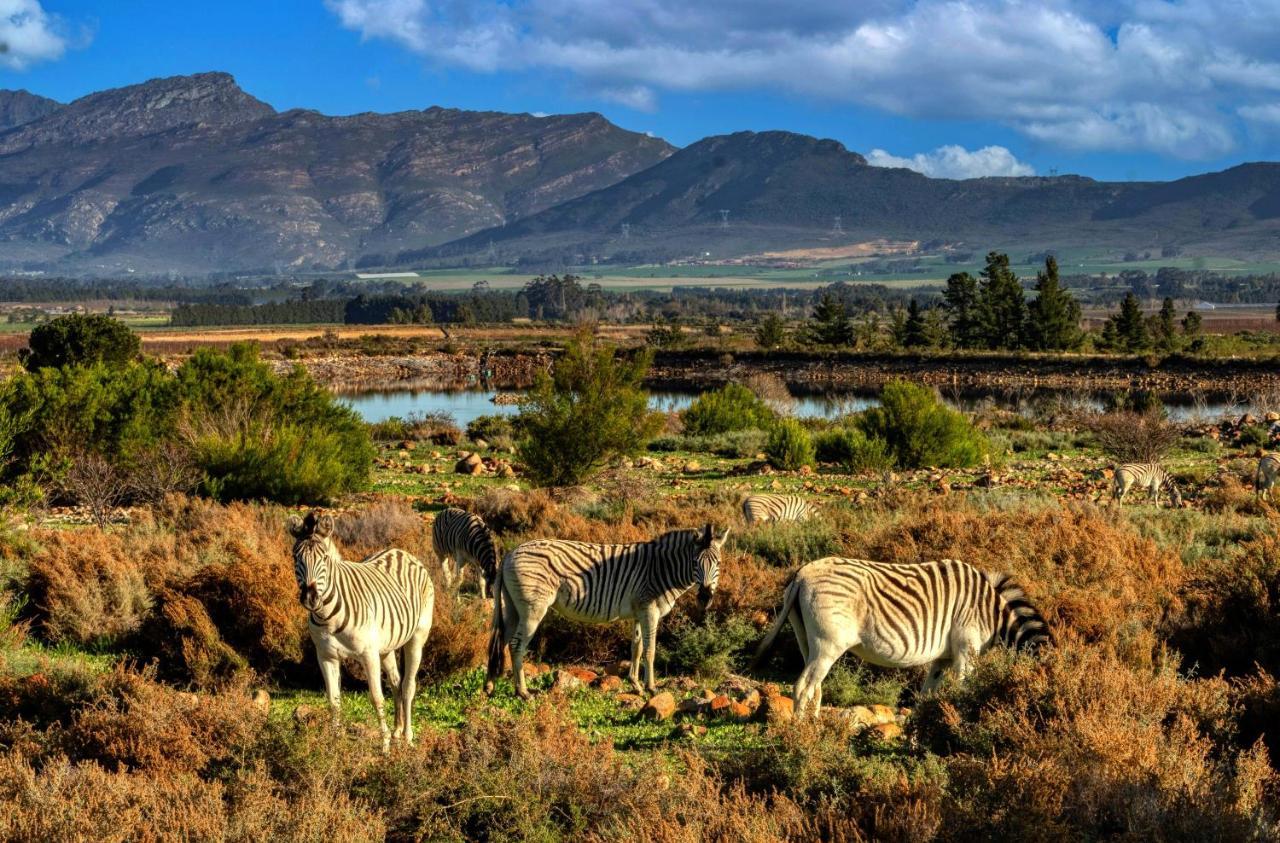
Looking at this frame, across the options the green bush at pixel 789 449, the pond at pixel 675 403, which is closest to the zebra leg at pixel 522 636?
the green bush at pixel 789 449

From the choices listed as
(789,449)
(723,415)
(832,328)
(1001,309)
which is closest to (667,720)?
(789,449)

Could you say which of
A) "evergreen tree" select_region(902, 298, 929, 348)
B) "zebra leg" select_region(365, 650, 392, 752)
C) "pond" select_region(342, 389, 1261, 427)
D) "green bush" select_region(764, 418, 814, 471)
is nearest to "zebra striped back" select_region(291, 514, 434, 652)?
"zebra leg" select_region(365, 650, 392, 752)

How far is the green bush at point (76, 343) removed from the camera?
3262cm

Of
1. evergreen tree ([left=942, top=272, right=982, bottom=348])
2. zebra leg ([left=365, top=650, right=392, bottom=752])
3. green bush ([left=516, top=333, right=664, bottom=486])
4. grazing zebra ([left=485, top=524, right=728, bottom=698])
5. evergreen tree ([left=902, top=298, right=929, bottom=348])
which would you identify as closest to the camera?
zebra leg ([left=365, top=650, right=392, bottom=752])

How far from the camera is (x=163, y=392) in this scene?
24891mm

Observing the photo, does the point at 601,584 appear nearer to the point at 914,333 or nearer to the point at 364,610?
the point at 364,610

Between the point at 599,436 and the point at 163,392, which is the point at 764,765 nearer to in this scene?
the point at 599,436

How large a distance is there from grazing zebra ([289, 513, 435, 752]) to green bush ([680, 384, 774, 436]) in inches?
1026

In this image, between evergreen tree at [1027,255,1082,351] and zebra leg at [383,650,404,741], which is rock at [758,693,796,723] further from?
evergreen tree at [1027,255,1082,351]

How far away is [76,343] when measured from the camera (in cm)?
3300

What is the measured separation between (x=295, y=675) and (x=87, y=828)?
191 inches

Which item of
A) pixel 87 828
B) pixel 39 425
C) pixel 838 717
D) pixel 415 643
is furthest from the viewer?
pixel 39 425

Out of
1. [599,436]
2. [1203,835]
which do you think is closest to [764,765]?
[1203,835]

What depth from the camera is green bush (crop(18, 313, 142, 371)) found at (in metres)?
32.6
